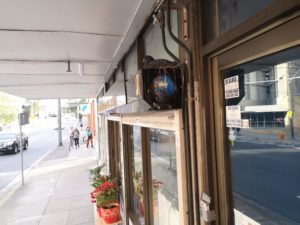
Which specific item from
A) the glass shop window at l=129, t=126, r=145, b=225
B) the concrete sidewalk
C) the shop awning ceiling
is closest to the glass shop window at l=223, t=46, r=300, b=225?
the shop awning ceiling

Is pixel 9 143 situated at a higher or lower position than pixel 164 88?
lower

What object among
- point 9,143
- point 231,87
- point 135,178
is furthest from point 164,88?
point 9,143

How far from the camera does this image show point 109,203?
4113 millimetres

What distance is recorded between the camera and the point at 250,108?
133cm

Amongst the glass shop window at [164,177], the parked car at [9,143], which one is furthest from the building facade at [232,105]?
the parked car at [9,143]

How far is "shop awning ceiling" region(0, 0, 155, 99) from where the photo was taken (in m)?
2.19

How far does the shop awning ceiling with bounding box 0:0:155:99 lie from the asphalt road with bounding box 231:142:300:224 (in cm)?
142

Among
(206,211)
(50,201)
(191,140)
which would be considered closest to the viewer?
(206,211)

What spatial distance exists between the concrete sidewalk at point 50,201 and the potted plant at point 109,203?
1073mm

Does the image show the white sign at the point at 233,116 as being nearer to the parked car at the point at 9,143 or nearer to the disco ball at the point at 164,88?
the disco ball at the point at 164,88

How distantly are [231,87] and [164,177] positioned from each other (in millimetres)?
1460

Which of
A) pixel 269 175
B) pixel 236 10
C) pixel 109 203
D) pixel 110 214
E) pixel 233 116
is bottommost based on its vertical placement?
pixel 110 214

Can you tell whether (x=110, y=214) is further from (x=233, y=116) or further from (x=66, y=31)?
(x=233, y=116)

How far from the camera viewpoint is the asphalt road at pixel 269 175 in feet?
3.60
